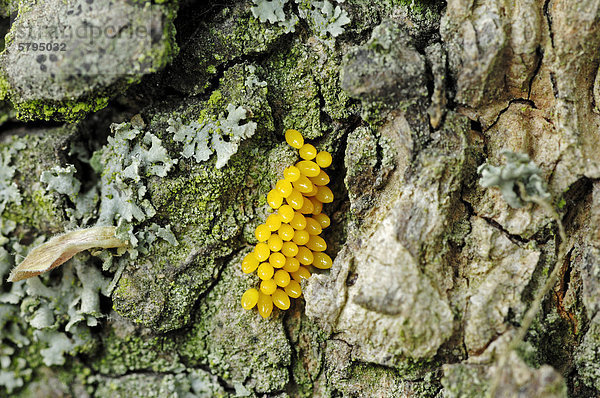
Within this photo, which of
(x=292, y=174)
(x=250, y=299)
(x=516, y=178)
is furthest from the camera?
(x=250, y=299)

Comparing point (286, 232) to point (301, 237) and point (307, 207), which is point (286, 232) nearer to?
point (301, 237)

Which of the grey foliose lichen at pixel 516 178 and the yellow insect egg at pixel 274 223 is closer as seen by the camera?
the grey foliose lichen at pixel 516 178

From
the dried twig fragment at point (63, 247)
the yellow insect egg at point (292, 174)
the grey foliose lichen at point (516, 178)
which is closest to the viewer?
the grey foliose lichen at point (516, 178)

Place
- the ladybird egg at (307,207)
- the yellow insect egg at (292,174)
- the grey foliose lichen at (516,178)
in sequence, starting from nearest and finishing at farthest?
the grey foliose lichen at (516,178) < the yellow insect egg at (292,174) < the ladybird egg at (307,207)

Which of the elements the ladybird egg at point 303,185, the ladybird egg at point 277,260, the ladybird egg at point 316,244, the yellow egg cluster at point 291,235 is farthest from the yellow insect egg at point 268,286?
the ladybird egg at point 303,185

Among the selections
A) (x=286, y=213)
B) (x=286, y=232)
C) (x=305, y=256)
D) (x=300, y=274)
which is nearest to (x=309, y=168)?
(x=286, y=213)

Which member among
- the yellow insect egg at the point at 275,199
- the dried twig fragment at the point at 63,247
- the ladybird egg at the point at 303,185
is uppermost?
the ladybird egg at the point at 303,185

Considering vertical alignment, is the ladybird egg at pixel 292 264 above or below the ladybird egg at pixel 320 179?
below

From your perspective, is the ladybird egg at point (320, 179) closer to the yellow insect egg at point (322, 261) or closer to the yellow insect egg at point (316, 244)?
the yellow insect egg at point (316, 244)
